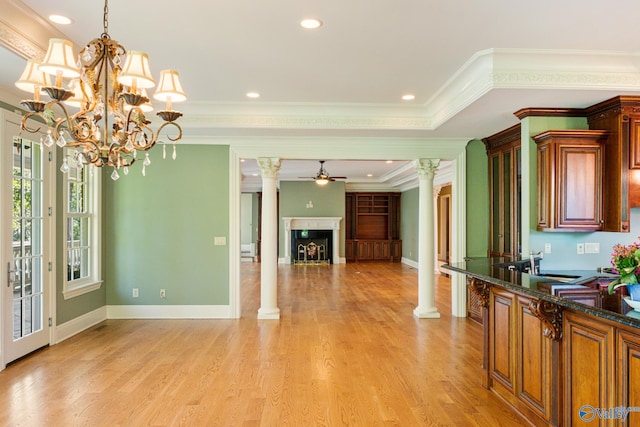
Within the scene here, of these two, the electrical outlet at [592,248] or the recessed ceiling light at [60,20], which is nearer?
the recessed ceiling light at [60,20]

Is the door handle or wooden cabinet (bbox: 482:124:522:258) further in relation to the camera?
wooden cabinet (bbox: 482:124:522:258)

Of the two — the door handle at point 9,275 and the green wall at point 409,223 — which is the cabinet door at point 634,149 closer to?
the door handle at point 9,275

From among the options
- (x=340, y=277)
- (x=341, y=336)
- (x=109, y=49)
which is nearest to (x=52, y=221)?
(x=109, y=49)

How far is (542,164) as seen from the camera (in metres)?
4.15

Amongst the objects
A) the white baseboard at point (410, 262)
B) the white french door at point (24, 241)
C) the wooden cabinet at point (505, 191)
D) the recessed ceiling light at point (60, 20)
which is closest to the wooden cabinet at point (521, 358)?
the wooden cabinet at point (505, 191)

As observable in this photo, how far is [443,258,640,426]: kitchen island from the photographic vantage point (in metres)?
2.04

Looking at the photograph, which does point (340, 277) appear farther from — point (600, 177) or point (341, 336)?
point (600, 177)

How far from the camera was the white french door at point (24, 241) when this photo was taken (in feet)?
13.0

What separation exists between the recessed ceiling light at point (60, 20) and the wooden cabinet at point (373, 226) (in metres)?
11.5

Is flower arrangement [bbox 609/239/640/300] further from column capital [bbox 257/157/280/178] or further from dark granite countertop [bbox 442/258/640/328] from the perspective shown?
column capital [bbox 257/157/280/178]

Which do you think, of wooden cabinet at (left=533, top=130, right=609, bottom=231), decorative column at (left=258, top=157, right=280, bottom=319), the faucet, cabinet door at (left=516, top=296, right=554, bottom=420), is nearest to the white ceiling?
wooden cabinet at (left=533, top=130, right=609, bottom=231)

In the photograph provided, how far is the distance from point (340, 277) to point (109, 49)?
838 centimetres

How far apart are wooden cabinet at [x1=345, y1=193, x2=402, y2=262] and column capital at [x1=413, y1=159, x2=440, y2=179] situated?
26.2 feet

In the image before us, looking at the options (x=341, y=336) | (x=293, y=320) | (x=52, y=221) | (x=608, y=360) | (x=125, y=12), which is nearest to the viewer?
(x=608, y=360)
